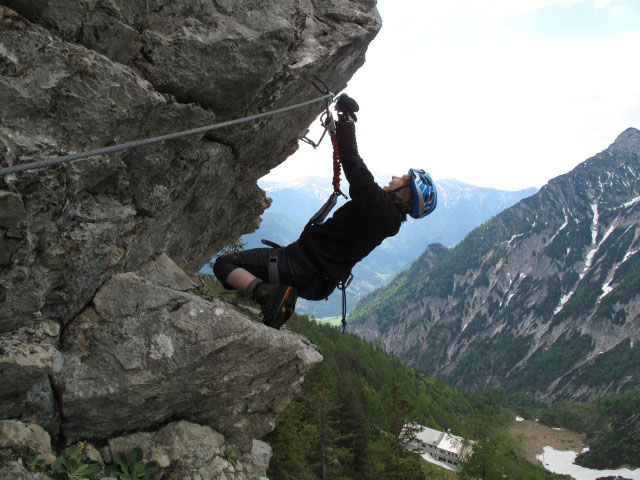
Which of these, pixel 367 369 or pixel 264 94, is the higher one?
pixel 264 94

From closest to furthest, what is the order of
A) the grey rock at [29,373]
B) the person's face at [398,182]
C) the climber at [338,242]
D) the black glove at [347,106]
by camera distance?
the grey rock at [29,373]
the climber at [338,242]
the black glove at [347,106]
the person's face at [398,182]

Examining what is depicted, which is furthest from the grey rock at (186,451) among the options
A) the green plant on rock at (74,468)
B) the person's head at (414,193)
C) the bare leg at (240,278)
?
the person's head at (414,193)

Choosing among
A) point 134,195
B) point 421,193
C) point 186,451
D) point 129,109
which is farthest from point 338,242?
point 186,451

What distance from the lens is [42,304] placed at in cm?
541

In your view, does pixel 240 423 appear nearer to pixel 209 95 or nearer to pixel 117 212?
pixel 117 212

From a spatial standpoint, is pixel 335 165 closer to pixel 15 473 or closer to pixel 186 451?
pixel 186 451

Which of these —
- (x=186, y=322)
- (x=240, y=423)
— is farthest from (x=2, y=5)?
(x=240, y=423)

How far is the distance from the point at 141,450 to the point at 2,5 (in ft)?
19.8

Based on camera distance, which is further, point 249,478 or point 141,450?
point 249,478

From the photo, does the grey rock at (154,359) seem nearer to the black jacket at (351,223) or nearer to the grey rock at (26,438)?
the grey rock at (26,438)

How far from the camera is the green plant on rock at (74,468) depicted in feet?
17.7

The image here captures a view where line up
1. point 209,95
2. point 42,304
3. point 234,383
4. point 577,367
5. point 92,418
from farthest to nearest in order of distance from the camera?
point 577,367 → point 234,383 → point 209,95 → point 92,418 → point 42,304

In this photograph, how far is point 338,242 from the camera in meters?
6.53

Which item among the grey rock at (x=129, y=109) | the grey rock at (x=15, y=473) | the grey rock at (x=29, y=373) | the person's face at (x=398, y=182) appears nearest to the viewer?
the grey rock at (x=129, y=109)
